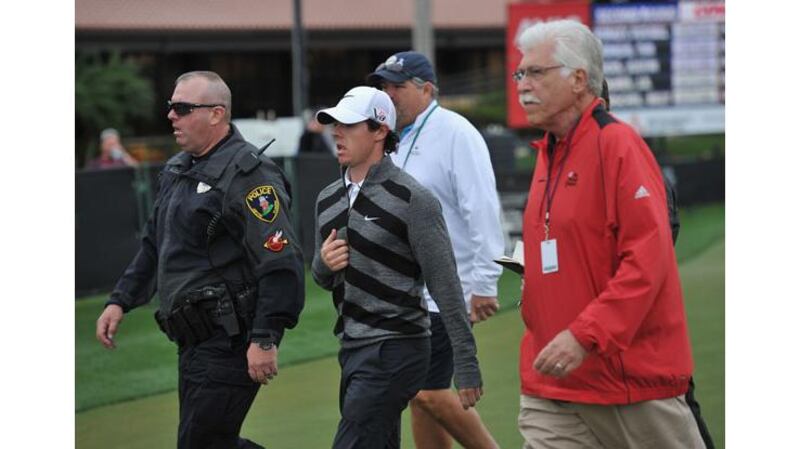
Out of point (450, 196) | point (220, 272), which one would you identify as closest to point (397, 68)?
point (450, 196)

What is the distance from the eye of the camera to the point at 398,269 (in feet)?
17.0

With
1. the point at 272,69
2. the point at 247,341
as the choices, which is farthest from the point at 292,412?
the point at 272,69

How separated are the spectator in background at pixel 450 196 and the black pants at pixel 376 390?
961 millimetres

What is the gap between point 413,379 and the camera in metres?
5.24

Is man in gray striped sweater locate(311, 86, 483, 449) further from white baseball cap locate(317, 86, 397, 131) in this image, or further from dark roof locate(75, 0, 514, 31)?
dark roof locate(75, 0, 514, 31)

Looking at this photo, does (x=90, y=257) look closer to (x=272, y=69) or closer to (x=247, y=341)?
(x=247, y=341)

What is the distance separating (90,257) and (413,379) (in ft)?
28.2

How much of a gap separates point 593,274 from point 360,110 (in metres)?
1.40

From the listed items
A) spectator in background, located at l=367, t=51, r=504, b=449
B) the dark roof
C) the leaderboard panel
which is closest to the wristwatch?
spectator in background, located at l=367, t=51, r=504, b=449

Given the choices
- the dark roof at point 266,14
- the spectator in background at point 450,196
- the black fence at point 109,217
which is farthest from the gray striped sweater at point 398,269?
the dark roof at point 266,14

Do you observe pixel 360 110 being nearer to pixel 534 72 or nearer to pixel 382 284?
pixel 382 284

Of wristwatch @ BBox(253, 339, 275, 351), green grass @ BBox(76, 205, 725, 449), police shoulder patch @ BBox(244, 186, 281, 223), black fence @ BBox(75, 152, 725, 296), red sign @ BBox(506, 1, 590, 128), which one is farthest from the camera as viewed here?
red sign @ BBox(506, 1, 590, 128)

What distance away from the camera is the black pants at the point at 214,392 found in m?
5.54

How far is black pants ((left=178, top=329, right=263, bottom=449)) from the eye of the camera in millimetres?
5535
